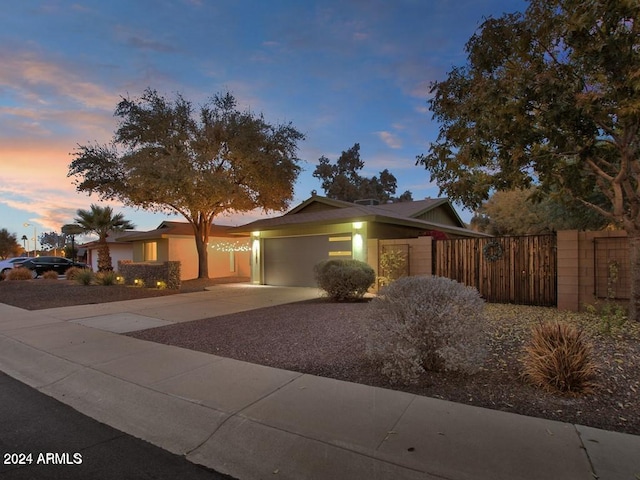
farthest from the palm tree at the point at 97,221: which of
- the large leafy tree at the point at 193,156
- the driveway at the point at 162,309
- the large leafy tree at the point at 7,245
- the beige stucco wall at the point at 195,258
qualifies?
the large leafy tree at the point at 7,245

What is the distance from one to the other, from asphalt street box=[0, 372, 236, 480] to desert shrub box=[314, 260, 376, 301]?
302 inches

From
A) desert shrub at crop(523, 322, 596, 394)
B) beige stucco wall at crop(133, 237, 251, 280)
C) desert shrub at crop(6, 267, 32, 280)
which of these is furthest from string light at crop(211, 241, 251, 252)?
desert shrub at crop(523, 322, 596, 394)

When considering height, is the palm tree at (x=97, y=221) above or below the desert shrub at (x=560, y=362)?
above

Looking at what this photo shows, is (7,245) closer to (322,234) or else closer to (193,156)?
(193,156)

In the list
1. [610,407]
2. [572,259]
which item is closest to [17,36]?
[610,407]

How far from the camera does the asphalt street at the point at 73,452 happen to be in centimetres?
296

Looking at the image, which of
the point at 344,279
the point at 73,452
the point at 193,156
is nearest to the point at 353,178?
the point at 193,156

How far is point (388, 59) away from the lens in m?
10.7

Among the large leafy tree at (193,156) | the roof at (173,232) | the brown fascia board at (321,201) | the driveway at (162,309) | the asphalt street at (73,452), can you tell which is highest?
the large leafy tree at (193,156)

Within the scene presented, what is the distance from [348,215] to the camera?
1473cm

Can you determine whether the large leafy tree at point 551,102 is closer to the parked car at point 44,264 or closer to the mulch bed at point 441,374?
the mulch bed at point 441,374

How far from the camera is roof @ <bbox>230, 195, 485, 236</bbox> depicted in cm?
1469

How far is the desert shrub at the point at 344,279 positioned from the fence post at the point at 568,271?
4.82 metres

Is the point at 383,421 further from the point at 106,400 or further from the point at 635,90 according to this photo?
the point at 635,90
